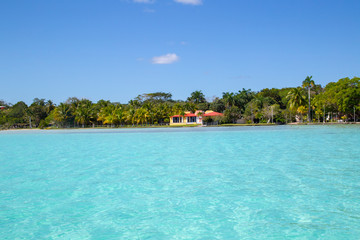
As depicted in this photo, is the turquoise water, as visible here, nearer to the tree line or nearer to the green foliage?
the tree line

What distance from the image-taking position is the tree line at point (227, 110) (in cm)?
→ 5725

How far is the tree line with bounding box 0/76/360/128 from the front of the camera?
57.2 metres

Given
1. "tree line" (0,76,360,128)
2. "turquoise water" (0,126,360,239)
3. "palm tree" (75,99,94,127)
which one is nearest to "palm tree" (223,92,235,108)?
"tree line" (0,76,360,128)

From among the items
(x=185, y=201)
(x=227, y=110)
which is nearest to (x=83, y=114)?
(x=227, y=110)

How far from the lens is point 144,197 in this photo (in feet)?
27.9

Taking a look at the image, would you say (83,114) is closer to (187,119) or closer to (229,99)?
(187,119)

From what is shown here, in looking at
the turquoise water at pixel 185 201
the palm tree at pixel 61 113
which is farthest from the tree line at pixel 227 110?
the turquoise water at pixel 185 201

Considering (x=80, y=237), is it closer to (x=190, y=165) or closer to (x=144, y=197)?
(x=144, y=197)

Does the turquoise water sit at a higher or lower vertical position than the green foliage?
lower

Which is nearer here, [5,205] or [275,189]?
[5,205]

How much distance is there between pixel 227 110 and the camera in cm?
6862

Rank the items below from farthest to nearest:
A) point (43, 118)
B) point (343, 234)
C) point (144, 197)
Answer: point (43, 118) → point (144, 197) → point (343, 234)

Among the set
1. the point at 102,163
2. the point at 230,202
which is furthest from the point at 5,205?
the point at 102,163

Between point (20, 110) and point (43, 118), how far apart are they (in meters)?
8.96
